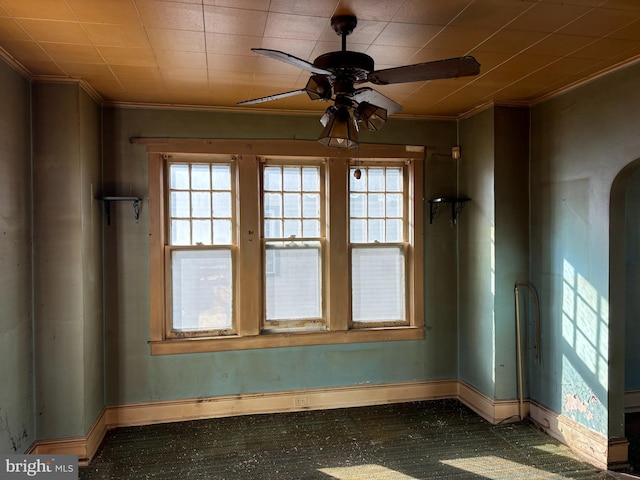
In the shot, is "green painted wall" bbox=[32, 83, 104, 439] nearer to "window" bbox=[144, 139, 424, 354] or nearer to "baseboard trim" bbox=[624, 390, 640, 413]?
"window" bbox=[144, 139, 424, 354]

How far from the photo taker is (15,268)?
9.78ft

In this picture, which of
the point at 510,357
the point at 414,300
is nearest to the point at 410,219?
the point at 414,300

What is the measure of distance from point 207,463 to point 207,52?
2.86 meters

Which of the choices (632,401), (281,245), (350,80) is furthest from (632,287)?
(350,80)

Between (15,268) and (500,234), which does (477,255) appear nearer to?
(500,234)

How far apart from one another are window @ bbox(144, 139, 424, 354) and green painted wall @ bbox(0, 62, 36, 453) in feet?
3.26

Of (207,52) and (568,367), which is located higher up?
(207,52)

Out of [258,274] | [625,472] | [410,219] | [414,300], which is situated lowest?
[625,472]

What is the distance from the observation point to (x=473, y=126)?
14.0 ft

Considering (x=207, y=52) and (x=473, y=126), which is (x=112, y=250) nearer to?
(x=207, y=52)

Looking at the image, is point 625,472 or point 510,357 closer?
point 625,472

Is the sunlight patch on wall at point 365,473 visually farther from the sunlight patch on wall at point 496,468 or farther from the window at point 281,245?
the window at point 281,245

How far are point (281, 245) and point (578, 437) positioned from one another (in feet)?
9.43

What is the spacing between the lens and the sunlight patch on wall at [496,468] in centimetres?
313
